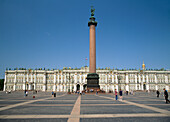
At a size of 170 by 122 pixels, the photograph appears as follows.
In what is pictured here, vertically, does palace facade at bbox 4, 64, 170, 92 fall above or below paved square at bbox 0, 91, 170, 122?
below

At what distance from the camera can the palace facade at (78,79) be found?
11488 cm

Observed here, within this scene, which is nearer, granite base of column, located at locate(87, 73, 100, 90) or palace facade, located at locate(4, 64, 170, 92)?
granite base of column, located at locate(87, 73, 100, 90)

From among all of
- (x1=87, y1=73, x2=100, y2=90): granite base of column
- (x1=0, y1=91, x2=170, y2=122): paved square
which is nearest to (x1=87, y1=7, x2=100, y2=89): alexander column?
(x1=87, y1=73, x2=100, y2=90): granite base of column

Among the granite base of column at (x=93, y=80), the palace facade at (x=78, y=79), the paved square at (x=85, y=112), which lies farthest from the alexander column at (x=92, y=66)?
the palace facade at (x=78, y=79)

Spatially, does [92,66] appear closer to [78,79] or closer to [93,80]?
[93,80]

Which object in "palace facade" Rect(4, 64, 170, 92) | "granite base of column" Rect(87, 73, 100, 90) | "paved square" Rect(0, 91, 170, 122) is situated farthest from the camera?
"palace facade" Rect(4, 64, 170, 92)

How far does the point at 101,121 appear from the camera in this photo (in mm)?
8906

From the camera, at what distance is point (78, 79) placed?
116 m

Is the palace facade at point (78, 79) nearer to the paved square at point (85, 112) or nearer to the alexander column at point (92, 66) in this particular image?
the alexander column at point (92, 66)

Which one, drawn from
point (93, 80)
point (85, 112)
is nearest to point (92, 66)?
point (93, 80)

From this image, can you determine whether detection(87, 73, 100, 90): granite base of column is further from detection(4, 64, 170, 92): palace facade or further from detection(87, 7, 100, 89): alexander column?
detection(4, 64, 170, 92): palace facade

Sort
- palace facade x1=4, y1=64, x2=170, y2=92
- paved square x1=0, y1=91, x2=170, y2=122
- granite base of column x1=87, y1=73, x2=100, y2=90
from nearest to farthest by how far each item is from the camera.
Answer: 1. paved square x1=0, y1=91, x2=170, y2=122
2. granite base of column x1=87, y1=73, x2=100, y2=90
3. palace facade x1=4, y1=64, x2=170, y2=92

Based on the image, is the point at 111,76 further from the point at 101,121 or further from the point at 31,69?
the point at 101,121

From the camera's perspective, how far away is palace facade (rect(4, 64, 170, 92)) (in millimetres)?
114875
